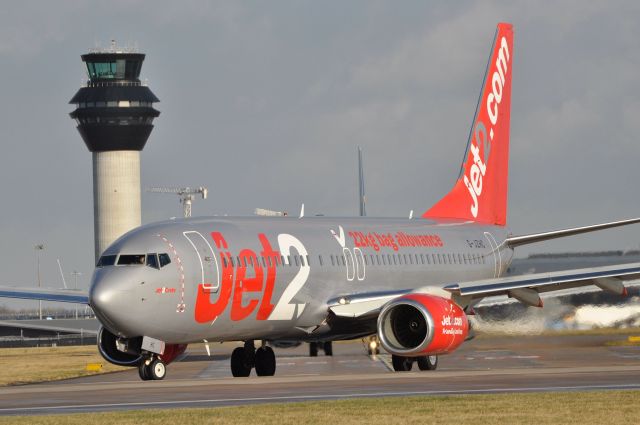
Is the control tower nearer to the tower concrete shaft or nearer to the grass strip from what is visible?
the tower concrete shaft

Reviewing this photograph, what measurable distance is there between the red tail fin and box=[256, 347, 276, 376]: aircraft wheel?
11.1 m

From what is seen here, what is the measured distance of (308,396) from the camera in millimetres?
27922

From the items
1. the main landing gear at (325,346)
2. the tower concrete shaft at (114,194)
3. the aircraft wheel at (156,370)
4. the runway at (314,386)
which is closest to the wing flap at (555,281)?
the runway at (314,386)

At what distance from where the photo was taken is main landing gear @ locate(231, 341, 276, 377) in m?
38.7

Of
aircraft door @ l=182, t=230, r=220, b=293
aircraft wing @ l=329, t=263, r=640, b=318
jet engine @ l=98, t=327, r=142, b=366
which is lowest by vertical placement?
jet engine @ l=98, t=327, r=142, b=366

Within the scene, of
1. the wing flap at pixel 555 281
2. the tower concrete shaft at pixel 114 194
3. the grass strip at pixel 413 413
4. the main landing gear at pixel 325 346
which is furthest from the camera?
the tower concrete shaft at pixel 114 194

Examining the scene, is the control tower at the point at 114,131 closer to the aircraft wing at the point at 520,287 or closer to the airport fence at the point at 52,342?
the airport fence at the point at 52,342

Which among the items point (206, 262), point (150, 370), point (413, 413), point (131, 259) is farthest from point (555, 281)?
point (413, 413)

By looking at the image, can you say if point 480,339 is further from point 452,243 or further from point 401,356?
point 401,356

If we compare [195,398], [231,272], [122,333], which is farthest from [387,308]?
[195,398]

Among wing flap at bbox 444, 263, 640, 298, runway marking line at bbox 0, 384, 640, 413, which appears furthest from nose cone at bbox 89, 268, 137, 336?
wing flap at bbox 444, 263, 640, 298

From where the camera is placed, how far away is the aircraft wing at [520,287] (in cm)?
3759

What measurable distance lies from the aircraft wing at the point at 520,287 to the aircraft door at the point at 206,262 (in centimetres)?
494

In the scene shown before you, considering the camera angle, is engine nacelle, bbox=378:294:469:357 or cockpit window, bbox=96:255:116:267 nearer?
cockpit window, bbox=96:255:116:267
